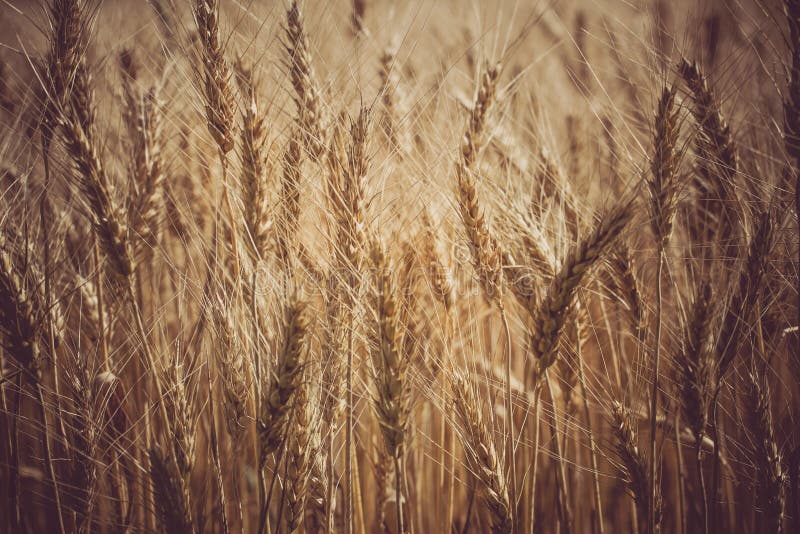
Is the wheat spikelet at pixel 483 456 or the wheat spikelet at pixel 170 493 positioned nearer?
the wheat spikelet at pixel 170 493

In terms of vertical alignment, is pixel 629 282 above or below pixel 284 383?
above

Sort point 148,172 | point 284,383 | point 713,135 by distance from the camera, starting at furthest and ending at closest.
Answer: point 148,172, point 713,135, point 284,383

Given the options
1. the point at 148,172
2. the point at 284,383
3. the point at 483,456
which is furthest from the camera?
the point at 148,172

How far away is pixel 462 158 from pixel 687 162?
0.73 m

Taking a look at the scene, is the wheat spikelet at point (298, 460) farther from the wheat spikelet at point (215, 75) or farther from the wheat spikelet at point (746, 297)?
the wheat spikelet at point (746, 297)

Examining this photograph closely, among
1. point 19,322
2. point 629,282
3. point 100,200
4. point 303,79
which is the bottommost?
point 19,322

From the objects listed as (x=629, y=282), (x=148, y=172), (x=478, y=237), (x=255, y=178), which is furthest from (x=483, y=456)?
(x=148, y=172)

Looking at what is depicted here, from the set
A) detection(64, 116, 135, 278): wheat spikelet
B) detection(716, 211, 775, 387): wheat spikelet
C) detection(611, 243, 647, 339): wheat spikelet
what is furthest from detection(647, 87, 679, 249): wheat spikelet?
detection(64, 116, 135, 278): wheat spikelet

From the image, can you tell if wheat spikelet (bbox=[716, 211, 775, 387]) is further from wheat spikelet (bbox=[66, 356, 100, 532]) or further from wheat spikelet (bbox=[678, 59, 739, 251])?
wheat spikelet (bbox=[66, 356, 100, 532])

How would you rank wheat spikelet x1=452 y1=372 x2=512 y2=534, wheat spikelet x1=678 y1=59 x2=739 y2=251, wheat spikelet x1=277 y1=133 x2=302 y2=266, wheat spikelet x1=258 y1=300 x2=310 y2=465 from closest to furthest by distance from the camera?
wheat spikelet x1=258 y1=300 x2=310 y2=465
wheat spikelet x1=452 y1=372 x2=512 y2=534
wheat spikelet x1=277 y1=133 x2=302 y2=266
wheat spikelet x1=678 y1=59 x2=739 y2=251

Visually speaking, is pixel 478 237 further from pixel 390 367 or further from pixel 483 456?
pixel 483 456

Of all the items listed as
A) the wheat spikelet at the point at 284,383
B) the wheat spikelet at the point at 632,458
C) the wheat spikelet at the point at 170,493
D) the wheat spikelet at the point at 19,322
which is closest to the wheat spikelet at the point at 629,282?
the wheat spikelet at the point at 632,458

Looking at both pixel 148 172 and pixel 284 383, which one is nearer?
pixel 284 383

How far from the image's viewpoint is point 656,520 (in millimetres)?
1109
